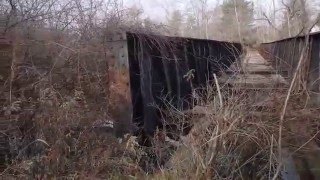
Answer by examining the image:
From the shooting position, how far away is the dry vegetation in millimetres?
6043

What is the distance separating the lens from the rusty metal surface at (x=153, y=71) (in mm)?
7930

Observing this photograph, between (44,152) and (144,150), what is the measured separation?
1.71m

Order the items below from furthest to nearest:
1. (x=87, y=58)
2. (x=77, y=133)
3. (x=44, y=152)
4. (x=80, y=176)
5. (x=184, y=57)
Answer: (x=184, y=57) → (x=87, y=58) → (x=77, y=133) → (x=44, y=152) → (x=80, y=176)

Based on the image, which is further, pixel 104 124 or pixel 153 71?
pixel 153 71

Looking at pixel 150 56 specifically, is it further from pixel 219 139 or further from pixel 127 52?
pixel 219 139

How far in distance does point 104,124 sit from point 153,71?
1751mm

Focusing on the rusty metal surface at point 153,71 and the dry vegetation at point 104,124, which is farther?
the rusty metal surface at point 153,71

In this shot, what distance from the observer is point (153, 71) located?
8.84 meters

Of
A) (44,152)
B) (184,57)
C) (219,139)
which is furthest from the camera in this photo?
(184,57)

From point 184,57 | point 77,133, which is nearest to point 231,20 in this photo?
point 184,57

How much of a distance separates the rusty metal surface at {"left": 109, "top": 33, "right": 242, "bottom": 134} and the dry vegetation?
1.32 feet

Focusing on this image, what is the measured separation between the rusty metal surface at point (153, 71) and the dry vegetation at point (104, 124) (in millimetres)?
402

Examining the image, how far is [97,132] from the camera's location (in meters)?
7.57

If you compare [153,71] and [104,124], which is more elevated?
[153,71]
